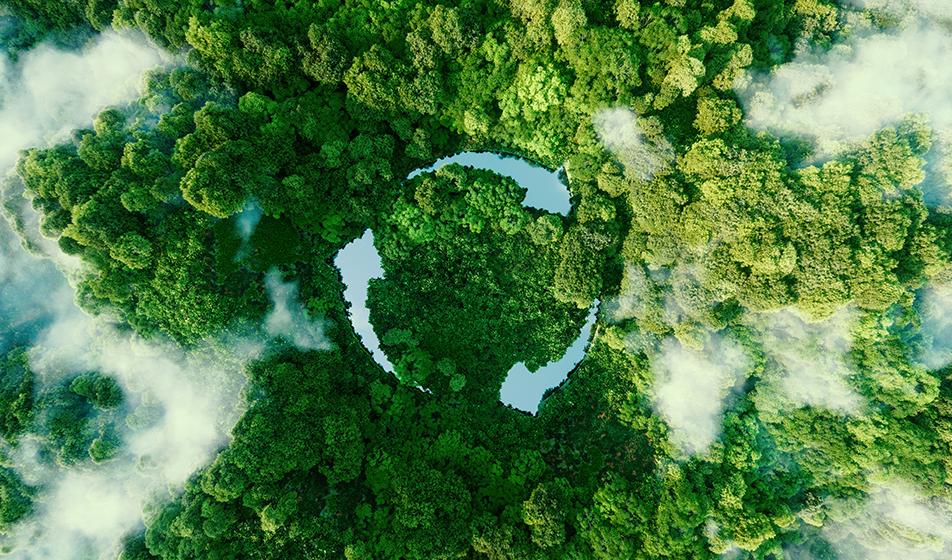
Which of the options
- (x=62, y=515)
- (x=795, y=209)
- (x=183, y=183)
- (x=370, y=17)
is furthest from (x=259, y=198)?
Result: (x=795, y=209)

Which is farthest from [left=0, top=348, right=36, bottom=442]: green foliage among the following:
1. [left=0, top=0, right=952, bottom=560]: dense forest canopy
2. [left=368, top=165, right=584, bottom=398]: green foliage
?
[left=368, top=165, right=584, bottom=398]: green foliage

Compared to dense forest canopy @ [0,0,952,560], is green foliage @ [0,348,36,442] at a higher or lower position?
lower

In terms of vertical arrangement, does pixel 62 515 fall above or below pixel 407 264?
below

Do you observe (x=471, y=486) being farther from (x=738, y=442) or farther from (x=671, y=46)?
(x=671, y=46)

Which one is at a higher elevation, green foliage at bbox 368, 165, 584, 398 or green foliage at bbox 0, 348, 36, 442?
green foliage at bbox 368, 165, 584, 398

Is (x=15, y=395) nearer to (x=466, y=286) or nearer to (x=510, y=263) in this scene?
(x=466, y=286)

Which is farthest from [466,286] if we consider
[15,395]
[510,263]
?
[15,395]

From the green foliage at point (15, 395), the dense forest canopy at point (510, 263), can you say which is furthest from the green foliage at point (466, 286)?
the green foliage at point (15, 395)

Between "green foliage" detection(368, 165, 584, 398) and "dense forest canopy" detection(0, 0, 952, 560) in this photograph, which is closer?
"dense forest canopy" detection(0, 0, 952, 560)

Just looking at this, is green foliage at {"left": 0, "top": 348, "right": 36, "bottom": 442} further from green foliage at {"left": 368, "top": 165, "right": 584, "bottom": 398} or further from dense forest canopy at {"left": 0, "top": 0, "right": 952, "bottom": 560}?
green foliage at {"left": 368, "top": 165, "right": 584, "bottom": 398}
